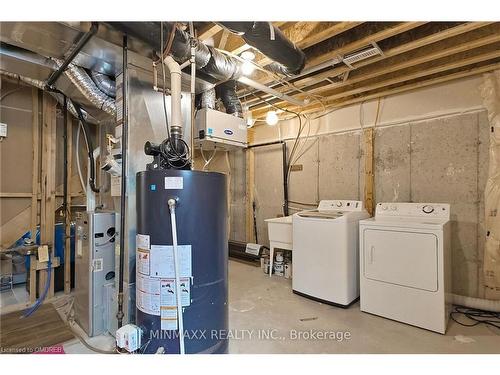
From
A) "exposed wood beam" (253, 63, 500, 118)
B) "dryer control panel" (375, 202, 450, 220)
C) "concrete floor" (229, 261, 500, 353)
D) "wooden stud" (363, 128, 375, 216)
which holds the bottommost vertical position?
"concrete floor" (229, 261, 500, 353)

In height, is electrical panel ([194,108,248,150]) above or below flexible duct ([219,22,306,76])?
below

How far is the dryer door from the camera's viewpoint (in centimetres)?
222

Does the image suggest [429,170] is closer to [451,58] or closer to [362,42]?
[451,58]

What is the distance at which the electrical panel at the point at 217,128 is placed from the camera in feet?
9.09

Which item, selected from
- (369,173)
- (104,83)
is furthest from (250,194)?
(104,83)

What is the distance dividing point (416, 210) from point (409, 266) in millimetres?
643

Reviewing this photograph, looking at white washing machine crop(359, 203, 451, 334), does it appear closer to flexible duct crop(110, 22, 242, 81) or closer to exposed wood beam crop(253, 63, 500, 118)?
exposed wood beam crop(253, 63, 500, 118)

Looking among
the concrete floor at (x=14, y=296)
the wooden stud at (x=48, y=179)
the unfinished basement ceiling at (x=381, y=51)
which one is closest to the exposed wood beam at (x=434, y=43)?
the unfinished basement ceiling at (x=381, y=51)

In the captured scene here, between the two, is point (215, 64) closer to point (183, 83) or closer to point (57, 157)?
point (183, 83)

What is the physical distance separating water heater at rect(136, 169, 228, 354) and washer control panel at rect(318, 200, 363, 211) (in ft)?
6.87

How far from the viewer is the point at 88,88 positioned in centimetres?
209

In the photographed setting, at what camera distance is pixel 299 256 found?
2936mm

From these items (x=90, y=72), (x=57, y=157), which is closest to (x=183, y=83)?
(x=90, y=72)

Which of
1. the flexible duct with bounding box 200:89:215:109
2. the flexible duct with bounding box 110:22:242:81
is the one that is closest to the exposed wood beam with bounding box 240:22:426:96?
the flexible duct with bounding box 110:22:242:81
